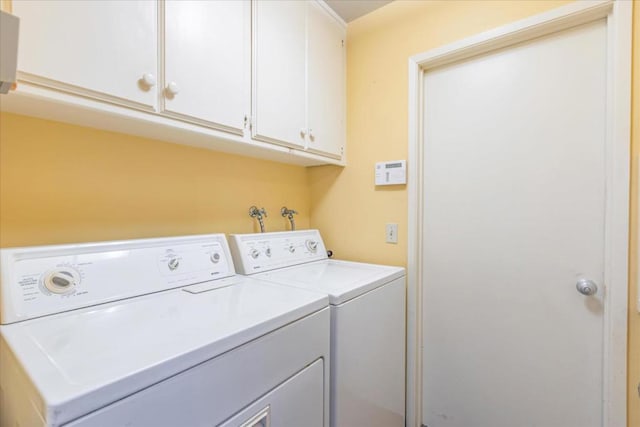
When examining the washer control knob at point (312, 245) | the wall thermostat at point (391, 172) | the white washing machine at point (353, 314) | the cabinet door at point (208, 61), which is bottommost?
the white washing machine at point (353, 314)

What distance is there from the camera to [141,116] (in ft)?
3.17

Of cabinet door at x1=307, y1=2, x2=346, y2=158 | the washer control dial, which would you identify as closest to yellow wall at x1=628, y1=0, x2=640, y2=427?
cabinet door at x1=307, y1=2, x2=346, y2=158

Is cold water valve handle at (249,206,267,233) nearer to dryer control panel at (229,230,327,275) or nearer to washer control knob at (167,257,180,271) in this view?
dryer control panel at (229,230,327,275)

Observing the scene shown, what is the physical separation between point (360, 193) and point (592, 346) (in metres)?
1.28

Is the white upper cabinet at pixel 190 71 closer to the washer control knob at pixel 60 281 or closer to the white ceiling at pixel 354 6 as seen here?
→ the white ceiling at pixel 354 6

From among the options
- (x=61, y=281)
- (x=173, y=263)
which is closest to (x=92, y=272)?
(x=61, y=281)

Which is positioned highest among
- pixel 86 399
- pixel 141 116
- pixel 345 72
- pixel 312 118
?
pixel 345 72

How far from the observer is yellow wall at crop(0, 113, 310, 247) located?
0.96 meters

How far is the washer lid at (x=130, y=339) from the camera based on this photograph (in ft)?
1.67

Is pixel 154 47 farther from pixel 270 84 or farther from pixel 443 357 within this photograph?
pixel 443 357

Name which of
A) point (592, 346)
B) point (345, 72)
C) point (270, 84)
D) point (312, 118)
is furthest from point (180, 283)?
point (592, 346)

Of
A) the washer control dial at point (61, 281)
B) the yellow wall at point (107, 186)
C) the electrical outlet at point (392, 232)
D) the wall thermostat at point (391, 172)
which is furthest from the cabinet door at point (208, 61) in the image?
the electrical outlet at point (392, 232)

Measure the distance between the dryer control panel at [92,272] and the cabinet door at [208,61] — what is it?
1.67 feet

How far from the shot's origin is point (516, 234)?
1.42 metres
